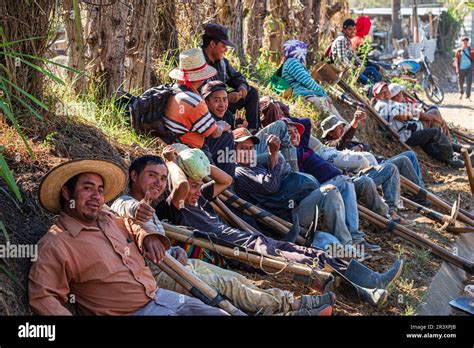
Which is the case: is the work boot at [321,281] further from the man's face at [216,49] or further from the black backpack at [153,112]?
the man's face at [216,49]

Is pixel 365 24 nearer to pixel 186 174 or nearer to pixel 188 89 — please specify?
pixel 188 89

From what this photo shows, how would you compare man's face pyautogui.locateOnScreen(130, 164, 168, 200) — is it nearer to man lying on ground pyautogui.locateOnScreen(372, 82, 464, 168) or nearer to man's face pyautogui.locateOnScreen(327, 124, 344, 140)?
man's face pyautogui.locateOnScreen(327, 124, 344, 140)

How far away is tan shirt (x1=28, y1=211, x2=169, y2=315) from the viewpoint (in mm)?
4727

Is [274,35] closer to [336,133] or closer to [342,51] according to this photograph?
[342,51]

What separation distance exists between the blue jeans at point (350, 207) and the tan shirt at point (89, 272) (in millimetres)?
3148

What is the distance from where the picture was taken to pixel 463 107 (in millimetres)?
21188

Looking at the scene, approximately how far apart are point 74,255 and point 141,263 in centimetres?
52

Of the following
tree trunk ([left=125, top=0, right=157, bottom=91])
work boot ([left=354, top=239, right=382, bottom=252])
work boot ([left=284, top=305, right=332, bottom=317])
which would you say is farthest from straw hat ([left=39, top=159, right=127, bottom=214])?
tree trunk ([left=125, top=0, right=157, bottom=91])

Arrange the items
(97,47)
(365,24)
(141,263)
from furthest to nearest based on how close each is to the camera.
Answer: (365,24) → (97,47) → (141,263)

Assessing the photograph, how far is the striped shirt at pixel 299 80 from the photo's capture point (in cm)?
1181

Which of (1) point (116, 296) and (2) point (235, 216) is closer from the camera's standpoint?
(1) point (116, 296)

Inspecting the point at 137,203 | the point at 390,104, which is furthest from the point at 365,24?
the point at 137,203

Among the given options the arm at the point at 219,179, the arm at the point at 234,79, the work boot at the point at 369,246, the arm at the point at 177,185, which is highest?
the arm at the point at 234,79

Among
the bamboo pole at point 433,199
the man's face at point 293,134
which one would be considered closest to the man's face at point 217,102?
the man's face at point 293,134
